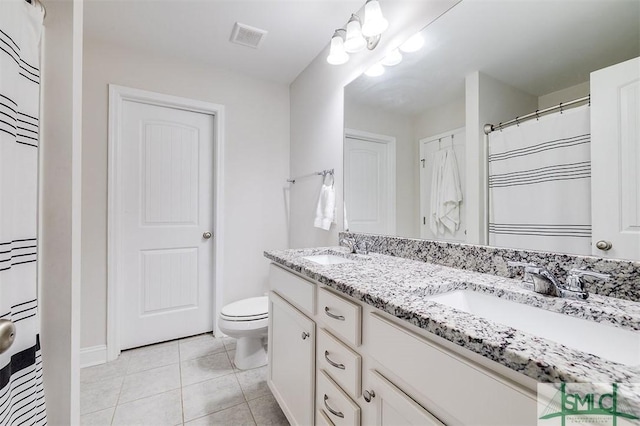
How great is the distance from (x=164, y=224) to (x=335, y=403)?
6.46 feet

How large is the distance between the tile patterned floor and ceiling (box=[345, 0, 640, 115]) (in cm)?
185

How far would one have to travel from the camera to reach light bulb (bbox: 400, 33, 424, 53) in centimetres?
135

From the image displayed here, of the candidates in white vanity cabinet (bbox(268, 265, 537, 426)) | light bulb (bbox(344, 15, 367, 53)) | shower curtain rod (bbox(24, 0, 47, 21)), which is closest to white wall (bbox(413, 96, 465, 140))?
light bulb (bbox(344, 15, 367, 53))

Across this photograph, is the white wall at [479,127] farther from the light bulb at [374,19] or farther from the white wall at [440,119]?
the light bulb at [374,19]

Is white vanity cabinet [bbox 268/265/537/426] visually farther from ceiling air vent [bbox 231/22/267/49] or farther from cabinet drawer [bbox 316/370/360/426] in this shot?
ceiling air vent [bbox 231/22/267/49]

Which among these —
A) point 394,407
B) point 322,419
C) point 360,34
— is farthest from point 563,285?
point 360,34

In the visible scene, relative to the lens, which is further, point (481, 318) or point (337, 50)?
point (337, 50)

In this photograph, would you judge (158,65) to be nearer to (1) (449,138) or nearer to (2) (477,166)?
(1) (449,138)

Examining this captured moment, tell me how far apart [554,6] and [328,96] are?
55.2 inches

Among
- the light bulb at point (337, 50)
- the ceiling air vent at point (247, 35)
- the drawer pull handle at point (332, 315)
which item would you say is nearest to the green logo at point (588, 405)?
the drawer pull handle at point (332, 315)

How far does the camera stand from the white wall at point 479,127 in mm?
→ 1040

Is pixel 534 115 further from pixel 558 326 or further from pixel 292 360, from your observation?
pixel 292 360

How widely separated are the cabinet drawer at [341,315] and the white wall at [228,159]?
1.63 metres

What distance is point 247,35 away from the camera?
1961 millimetres
